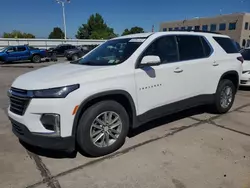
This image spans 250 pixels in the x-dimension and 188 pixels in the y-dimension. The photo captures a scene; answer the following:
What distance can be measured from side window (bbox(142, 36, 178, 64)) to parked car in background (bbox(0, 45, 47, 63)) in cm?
1952

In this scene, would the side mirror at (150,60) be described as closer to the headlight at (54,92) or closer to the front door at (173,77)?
the front door at (173,77)

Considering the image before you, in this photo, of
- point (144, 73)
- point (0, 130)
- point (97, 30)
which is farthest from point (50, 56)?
point (97, 30)

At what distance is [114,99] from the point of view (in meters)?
3.29

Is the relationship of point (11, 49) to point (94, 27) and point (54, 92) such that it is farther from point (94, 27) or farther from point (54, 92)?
point (94, 27)

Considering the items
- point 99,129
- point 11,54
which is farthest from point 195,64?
point 11,54

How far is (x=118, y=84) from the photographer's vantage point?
316 centimetres

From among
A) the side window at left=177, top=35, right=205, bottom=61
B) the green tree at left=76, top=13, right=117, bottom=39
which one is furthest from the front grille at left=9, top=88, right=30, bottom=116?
the green tree at left=76, top=13, right=117, bottom=39

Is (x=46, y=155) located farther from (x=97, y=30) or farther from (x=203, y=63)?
(x=97, y=30)

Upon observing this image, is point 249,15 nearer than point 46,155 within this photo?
No

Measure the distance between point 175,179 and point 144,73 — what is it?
1.56 meters

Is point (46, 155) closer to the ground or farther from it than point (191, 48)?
closer to the ground

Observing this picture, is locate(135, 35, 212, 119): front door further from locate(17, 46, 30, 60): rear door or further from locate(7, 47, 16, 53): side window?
locate(7, 47, 16, 53): side window

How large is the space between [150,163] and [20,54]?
20.5 m

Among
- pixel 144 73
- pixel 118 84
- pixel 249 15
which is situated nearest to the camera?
pixel 118 84
